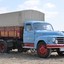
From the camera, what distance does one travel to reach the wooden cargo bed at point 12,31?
19797 millimetres

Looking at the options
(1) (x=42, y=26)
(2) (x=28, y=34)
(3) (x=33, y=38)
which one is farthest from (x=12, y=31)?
(1) (x=42, y=26)

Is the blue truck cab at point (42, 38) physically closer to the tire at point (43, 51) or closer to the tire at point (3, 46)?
the tire at point (43, 51)

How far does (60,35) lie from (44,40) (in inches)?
38.4

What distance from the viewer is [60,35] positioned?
57.9 ft

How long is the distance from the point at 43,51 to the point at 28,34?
1.89m

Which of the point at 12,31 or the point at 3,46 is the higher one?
the point at 12,31

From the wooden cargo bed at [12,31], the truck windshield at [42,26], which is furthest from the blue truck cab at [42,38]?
the wooden cargo bed at [12,31]

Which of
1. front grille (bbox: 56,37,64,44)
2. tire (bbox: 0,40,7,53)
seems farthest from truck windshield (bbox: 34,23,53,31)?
tire (bbox: 0,40,7,53)

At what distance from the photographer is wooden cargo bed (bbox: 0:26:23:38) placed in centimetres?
1980

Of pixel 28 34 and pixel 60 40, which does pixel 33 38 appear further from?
pixel 60 40

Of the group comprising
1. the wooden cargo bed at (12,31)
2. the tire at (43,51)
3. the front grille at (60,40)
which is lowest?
the tire at (43,51)

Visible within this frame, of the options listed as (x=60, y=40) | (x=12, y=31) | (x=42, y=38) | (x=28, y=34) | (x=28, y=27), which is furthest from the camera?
(x=12, y=31)

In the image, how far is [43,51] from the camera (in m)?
17.5

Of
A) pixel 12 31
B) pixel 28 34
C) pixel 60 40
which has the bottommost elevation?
pixel 60 40
